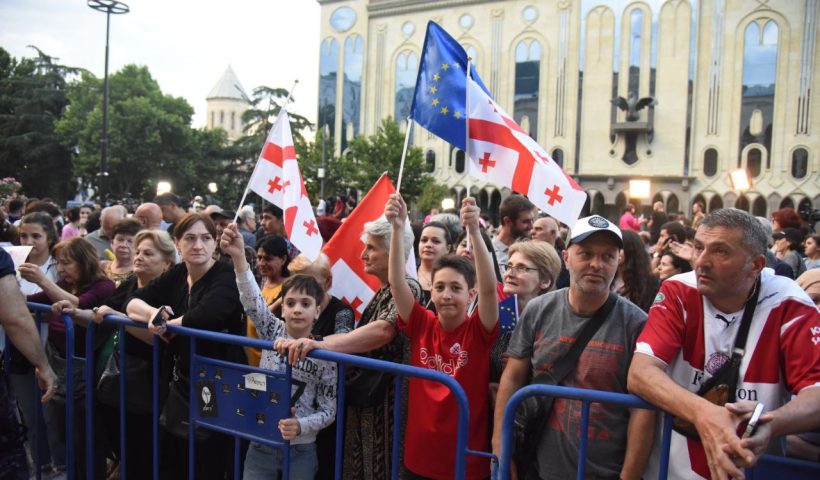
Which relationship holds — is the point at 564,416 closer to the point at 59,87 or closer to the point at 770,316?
the point at 770,316

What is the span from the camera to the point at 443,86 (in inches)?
Answer: 181

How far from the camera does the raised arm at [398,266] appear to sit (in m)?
3.40

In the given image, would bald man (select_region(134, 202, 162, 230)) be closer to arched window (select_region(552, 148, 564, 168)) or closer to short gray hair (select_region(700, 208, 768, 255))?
short gray hair (select_region(700, 208, 768, 255))

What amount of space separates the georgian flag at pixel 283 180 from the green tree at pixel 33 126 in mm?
49957

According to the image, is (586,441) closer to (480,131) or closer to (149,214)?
(480,131)

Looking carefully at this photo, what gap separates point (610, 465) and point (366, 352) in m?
1.43

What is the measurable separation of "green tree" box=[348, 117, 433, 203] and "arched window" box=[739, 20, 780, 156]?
1925 centimetres

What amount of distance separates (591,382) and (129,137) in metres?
50.7

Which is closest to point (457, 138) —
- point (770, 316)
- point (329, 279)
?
point (329, 279)

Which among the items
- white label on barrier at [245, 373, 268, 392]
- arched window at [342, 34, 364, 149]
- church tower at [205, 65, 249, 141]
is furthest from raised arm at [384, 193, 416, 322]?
church tower at [205, 65, 249, 141]

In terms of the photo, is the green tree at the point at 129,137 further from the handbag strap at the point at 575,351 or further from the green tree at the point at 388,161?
the handbag strap at the point at 575,351

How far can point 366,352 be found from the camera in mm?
3518

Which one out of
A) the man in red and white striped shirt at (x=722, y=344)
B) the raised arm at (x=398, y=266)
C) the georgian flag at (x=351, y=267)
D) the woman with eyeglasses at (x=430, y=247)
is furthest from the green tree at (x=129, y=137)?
the man in red and white striped shirt at (x=722, y=344)

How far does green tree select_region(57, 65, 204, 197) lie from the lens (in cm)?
4600
